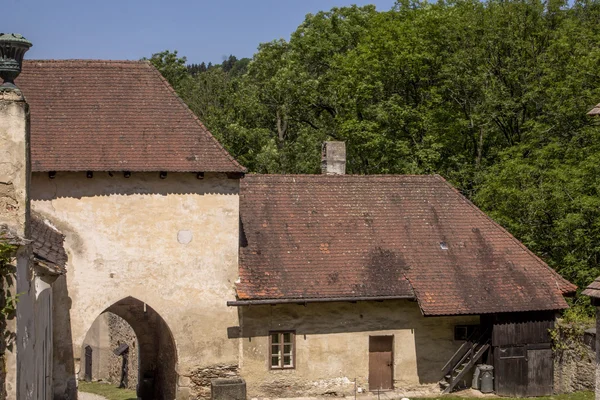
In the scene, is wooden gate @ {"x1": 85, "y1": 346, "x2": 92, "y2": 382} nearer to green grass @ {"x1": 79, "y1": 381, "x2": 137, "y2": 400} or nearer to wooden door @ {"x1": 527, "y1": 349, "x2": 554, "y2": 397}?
green grass @ {"x1": 79, "y1": 381, "x2": 137, "y2": 400}

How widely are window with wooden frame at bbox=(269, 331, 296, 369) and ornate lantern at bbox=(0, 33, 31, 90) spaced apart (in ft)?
42.3

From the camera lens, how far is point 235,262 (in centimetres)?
2191

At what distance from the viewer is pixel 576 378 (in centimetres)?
2330

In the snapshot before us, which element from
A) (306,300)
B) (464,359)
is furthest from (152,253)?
(464,359)

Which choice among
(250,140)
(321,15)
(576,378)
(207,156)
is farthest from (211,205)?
(321,15)

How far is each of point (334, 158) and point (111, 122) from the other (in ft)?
25.8

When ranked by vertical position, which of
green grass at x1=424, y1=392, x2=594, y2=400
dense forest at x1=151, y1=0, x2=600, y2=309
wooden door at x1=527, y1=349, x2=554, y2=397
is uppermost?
dense forest at x1=151, y1=0, x2=600, y2=309

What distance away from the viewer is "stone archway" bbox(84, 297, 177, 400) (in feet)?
78.3

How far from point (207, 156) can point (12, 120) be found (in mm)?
10948

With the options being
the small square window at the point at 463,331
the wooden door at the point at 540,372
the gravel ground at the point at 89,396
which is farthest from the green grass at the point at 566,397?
the gravel ground at the point at 89,396

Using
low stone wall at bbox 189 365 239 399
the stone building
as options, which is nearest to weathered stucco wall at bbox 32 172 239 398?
the stone building

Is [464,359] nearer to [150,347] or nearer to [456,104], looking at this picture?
[150,347]

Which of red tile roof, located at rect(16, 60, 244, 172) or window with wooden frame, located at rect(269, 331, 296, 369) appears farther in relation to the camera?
window with wooden frame, located at rect(269, 331, 296, 369)

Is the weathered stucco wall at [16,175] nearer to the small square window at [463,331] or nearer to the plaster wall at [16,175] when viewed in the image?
the plaster wall at [16,175]
